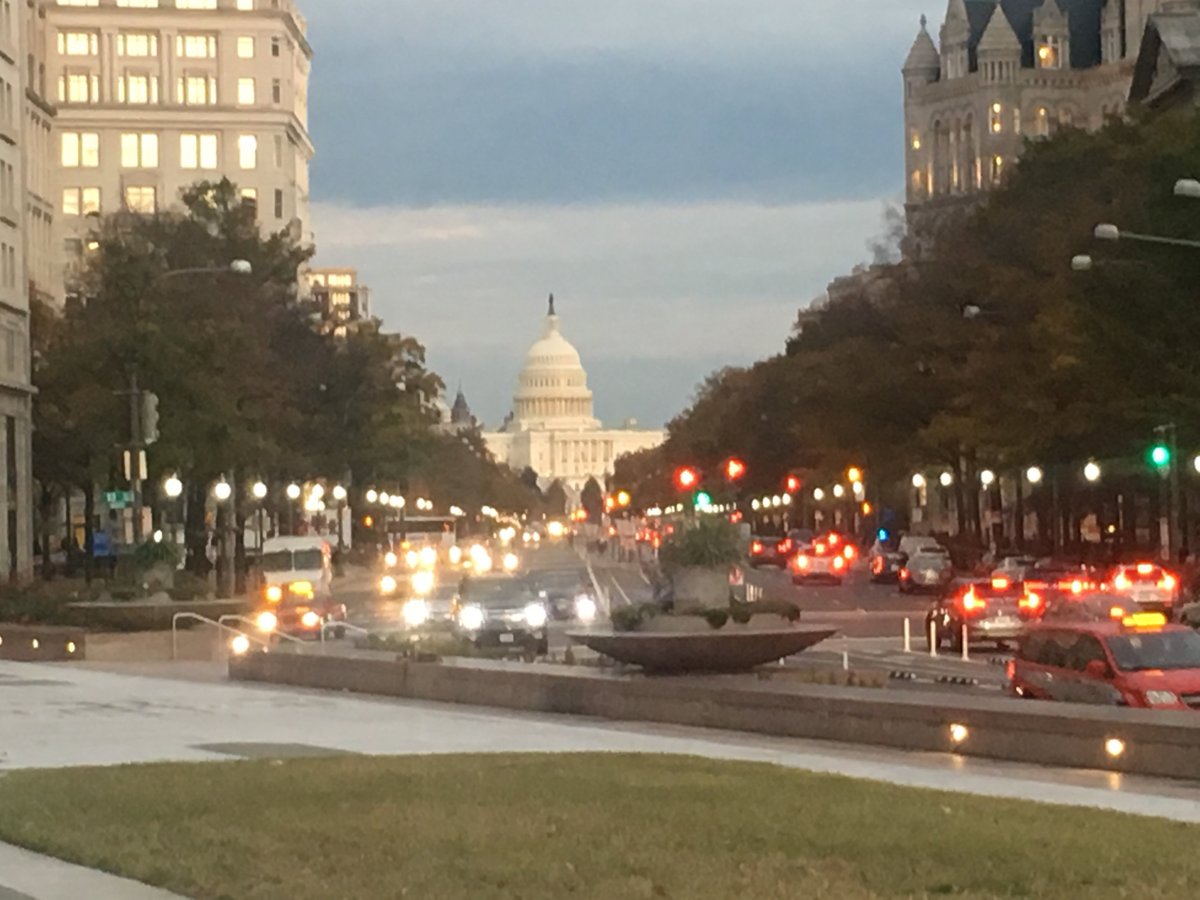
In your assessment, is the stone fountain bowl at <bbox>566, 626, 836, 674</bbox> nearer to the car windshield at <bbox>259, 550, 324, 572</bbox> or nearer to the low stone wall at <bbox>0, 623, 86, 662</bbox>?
the low stone wall at <bbox>0, 623, 86, 662</bbox>

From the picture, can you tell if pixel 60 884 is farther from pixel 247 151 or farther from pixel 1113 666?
pixel 247 151

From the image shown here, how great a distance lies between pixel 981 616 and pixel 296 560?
3085 cm

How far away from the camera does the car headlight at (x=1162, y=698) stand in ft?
82.9

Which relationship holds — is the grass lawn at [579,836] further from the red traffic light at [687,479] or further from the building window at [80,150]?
the building window at [80,150]

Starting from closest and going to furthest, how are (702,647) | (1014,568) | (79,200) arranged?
(702,647)
(1014,568)
(79,200)

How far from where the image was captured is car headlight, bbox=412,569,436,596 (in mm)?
77312

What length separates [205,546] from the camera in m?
80.9

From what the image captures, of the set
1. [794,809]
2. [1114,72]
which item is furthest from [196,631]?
[1114,72]

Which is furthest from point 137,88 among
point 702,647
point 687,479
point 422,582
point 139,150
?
point 702,647

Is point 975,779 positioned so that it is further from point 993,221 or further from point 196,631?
point 993,221

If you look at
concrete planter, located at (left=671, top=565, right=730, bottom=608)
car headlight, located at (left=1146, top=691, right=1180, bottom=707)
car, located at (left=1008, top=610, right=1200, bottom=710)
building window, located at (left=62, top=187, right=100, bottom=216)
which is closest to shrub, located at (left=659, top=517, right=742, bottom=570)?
concrete planter, located at (left=671, top=565, right=730, bottom=608)

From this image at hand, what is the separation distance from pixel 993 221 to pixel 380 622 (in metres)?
35.1

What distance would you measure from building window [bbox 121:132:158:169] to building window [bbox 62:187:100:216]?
281cm

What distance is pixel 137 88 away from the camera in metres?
163
